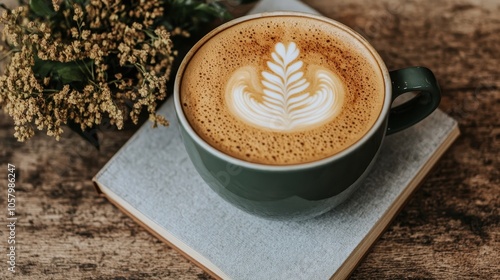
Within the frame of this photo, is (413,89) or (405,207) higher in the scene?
(413,89)

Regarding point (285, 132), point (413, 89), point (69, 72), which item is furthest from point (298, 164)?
point (69, 72)

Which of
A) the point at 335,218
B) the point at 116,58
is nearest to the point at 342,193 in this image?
the point at 335,218

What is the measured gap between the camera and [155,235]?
0.99 meters

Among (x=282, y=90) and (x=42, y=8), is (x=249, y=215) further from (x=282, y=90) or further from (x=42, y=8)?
(x=42, y=8)

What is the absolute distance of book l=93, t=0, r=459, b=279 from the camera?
3.00 feet

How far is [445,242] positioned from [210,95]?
435 mm

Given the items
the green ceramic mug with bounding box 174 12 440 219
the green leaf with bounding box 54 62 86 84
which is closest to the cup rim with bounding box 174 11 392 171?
the green ceramic mug with bounding box 174 12 440 219

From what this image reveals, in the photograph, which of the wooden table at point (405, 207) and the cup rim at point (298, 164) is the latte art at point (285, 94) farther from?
the wooden table at point (405, 207)

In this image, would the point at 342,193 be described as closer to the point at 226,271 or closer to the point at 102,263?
the point at 226,271

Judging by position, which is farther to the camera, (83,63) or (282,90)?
(83,63)

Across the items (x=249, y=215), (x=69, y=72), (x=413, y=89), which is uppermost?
(x=413, y=89)

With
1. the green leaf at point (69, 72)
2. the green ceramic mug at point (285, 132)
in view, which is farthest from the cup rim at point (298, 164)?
the green leaf at point (69, 72)

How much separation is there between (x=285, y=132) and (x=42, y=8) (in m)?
0.46

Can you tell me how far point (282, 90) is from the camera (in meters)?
0.88
